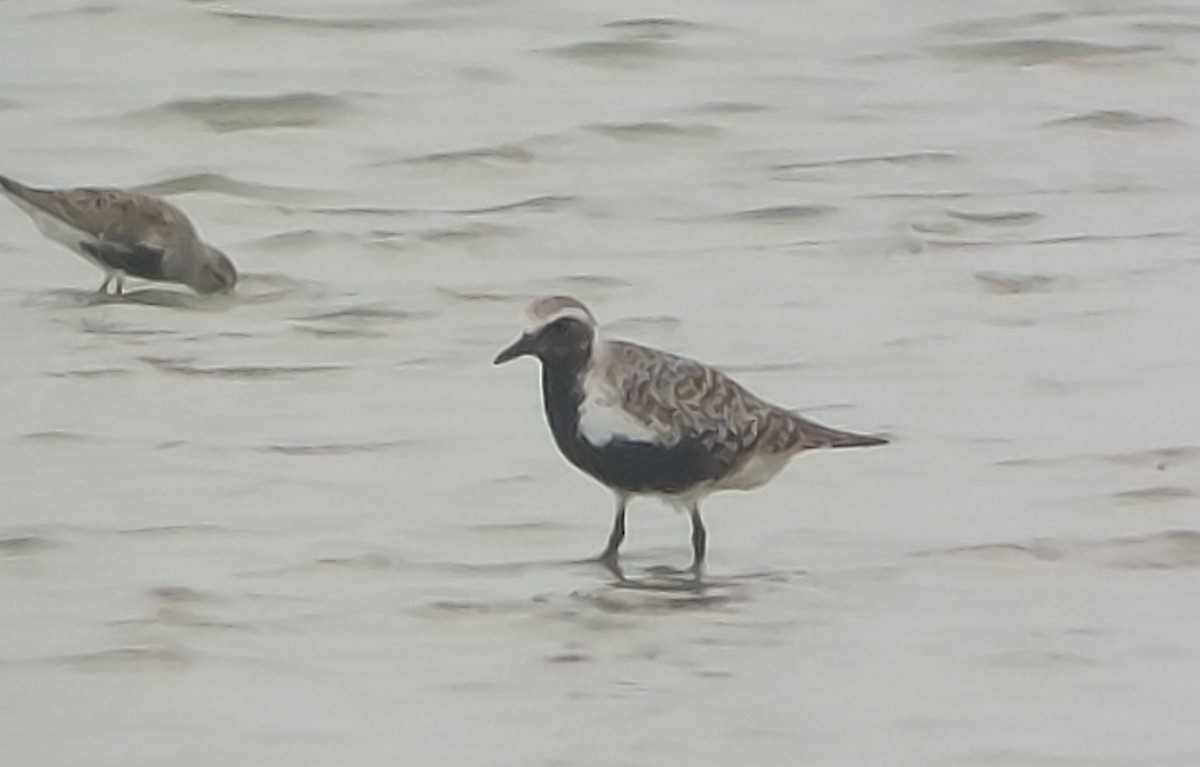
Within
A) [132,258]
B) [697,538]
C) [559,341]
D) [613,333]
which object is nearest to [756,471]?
[697,538]

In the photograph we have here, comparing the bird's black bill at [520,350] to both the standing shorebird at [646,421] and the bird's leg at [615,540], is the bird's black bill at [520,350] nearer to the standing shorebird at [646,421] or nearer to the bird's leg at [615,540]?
the standing shorebird at [646,421]

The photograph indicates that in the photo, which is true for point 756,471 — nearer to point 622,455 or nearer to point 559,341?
point 622,455

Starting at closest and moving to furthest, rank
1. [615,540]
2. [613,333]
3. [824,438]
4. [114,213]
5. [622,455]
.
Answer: [622,455] < [615,540] < [824,438] < [613,333] < [114,213]

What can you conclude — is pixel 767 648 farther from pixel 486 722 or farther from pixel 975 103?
pixel 975 103

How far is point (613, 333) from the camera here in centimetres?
565

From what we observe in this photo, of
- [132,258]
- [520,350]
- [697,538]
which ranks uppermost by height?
[520,350]

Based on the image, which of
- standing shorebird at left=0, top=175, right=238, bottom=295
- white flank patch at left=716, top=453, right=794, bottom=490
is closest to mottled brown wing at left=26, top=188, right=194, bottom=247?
standing shorebird at left=0, top=175, right=238, bottom=295

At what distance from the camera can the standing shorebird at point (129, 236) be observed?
19.1 feet

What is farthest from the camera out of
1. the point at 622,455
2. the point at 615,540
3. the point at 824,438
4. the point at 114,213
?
the point at 114,213

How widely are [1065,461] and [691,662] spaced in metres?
0.96

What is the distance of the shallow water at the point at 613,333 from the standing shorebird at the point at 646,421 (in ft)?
0.44

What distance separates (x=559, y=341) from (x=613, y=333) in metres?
0.80

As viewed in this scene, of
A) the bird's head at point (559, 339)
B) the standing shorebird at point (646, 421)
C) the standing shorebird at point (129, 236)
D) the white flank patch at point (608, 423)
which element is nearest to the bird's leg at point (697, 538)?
the standing shorebird at point (646, 421)

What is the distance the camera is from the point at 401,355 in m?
5.70
